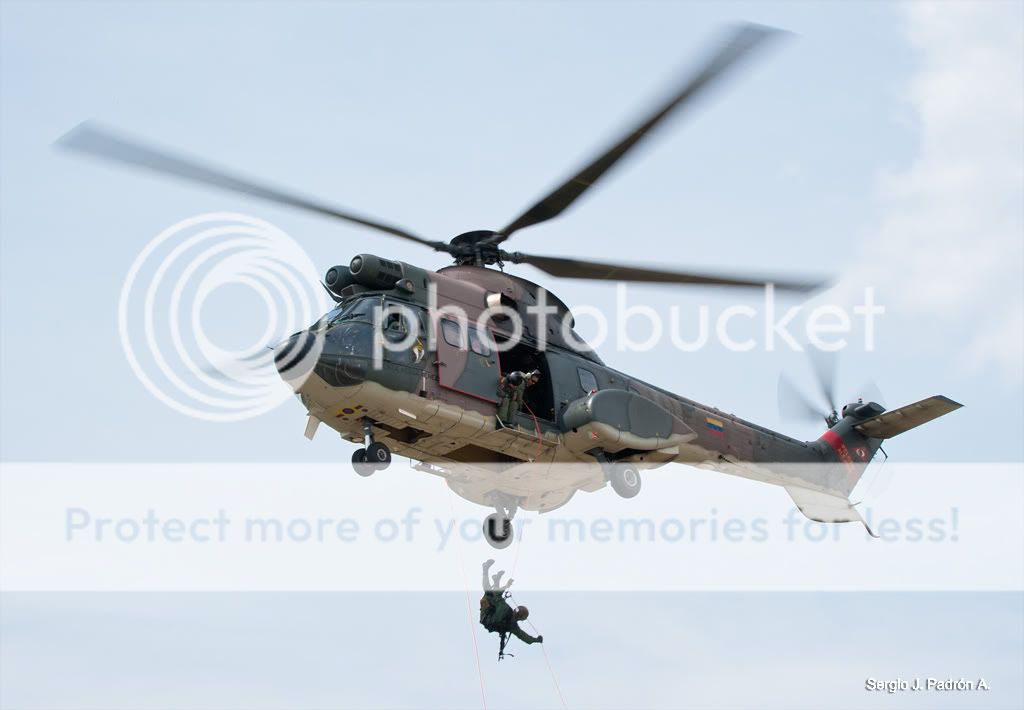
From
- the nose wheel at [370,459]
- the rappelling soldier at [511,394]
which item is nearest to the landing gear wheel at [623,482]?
the rappelling soldier at [511,394]

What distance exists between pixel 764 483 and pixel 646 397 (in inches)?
140

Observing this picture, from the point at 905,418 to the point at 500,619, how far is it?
9235 millimetres

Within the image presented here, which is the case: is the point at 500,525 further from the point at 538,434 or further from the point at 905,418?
the point at 905,418

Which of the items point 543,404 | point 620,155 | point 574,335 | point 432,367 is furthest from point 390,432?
point 620,155

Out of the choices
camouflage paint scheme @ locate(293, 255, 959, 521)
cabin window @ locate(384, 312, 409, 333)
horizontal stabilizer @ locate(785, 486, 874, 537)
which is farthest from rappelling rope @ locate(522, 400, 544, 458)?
horizontal stabilizer @ locate(785, 486, 874, 537)

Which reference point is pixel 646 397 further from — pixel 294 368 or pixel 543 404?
pixel 294 368

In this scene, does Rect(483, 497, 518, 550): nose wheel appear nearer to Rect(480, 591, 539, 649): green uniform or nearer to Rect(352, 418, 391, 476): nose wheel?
Rect(480, 591, 539, 649): green uniform

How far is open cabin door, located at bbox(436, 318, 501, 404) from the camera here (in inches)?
625

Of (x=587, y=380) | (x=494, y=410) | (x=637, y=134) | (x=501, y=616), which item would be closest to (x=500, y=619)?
(x=501, y=616)

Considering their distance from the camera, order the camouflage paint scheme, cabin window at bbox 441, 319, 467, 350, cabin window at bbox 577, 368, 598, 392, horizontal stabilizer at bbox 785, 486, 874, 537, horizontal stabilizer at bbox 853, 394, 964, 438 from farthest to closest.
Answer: horizontal stabilizer at bbox 785, 486, 874, 537 < horizontal stabilizer at bbox 853, 394, 964, 438 < cabin window at bbox 577, 368, 598, 392 < cabin window at bbox 441, 319, 467, 350 < the camouflage paint scheme

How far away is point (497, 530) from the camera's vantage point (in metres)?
18.2

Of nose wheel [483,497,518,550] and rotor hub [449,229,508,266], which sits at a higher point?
rotor hub [449,229,508,266]

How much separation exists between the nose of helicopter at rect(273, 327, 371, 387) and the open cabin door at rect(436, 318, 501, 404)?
1.19m

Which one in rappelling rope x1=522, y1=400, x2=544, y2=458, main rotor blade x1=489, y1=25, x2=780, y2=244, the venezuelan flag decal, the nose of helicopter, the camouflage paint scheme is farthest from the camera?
the venezuelan flag decal
